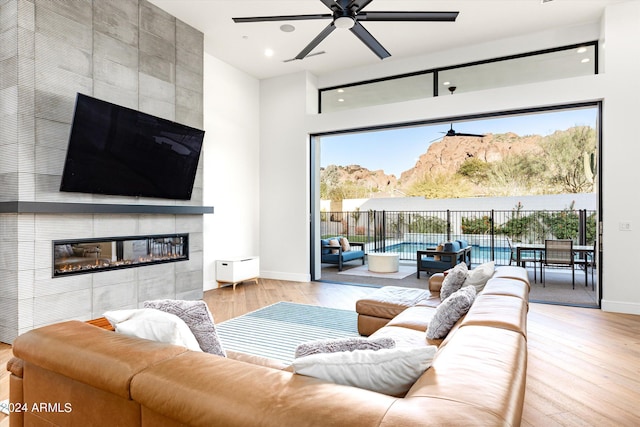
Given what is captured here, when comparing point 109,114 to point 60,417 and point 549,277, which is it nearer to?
point 60,417

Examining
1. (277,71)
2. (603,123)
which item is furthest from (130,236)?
(603,123)

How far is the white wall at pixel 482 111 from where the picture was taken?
4480mm

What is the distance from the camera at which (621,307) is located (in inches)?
177

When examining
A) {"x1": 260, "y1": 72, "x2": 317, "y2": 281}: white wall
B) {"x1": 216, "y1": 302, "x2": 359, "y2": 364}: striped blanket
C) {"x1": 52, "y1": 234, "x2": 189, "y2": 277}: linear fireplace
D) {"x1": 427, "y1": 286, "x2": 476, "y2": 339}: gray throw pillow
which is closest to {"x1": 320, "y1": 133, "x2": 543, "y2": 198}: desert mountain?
{"x1": 260, "y1": 72, "x2": 317, "y2": 281}: white wall

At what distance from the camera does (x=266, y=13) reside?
473 cm

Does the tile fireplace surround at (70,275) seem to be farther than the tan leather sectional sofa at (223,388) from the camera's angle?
Yes

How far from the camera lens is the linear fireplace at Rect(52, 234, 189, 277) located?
3.65 metres

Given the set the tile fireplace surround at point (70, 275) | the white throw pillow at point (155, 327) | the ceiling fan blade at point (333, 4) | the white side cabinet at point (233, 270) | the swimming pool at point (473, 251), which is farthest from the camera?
the swimming pool at point (473, 251)

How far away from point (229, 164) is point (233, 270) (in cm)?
181

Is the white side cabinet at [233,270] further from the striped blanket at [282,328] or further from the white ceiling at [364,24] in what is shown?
the white ceiling at [364,24]

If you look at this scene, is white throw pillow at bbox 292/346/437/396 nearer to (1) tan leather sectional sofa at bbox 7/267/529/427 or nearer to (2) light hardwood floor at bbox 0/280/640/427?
(1) tan leather sectional sofa at bbox 7/267/529/427

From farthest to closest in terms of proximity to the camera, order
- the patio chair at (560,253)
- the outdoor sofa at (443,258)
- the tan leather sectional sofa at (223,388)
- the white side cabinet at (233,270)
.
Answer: the outdoor sofa at (443,258), the patio chair at (560,253), the white side cabinet at (233,270), the tan leather sectional sofa at (223,388)

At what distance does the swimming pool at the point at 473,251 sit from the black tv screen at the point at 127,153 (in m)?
7.28

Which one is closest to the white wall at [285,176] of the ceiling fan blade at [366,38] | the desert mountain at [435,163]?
the ceiling fan blade at [366,38]
